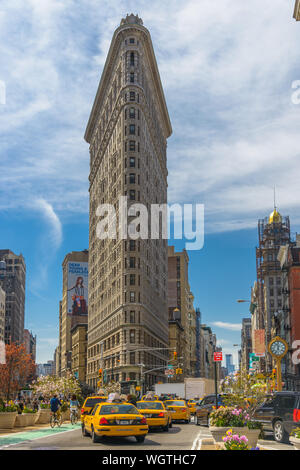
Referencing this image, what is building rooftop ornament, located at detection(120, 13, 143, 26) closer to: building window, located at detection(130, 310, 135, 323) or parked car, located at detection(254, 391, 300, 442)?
building window, located at detection(130, 310, 135, 323)

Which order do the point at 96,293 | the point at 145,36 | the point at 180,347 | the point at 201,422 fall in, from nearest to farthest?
the point at 201,422
the point at 145,36
the point at 96,293
the point at 180,347

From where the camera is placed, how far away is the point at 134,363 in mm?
93500

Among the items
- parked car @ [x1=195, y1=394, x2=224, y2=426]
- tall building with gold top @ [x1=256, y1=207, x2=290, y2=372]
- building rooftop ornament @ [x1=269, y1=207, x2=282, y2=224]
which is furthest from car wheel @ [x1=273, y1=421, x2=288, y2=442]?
building rooftop ornament @ [x1=269, y1=207, x2=282, y2=224]

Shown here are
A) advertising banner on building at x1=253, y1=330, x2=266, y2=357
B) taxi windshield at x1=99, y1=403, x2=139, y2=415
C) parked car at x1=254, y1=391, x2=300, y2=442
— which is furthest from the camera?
advertising banner on building at x1=253, y1=330, x2=266, y2=357

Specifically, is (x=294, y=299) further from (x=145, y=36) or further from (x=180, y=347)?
(x=180, y=347)

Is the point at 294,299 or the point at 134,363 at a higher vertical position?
the point at 294,299

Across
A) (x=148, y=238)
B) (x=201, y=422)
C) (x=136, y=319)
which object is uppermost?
(x=148, y=238)

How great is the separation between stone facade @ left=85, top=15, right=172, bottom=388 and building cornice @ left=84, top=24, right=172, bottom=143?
207 mm

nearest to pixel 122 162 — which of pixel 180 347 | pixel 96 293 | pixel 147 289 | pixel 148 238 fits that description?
pixel 148 238

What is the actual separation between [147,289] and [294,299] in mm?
28823

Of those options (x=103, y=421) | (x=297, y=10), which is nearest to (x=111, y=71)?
(x=297, y=10)

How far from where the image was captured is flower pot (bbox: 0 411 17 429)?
2836 centimetres

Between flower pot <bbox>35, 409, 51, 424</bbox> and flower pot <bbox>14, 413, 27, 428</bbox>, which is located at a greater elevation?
flower pot <bbox>14, 413, 27, 428</bbox>
